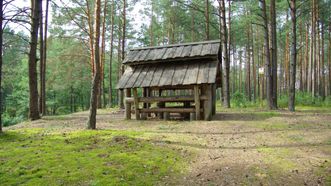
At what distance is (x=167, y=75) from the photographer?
1272cm

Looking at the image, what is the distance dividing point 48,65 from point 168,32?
14.8 m

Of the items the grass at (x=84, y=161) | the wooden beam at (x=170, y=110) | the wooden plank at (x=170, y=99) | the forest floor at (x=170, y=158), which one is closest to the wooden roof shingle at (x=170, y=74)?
the wooden plank at (x=170, y=99)

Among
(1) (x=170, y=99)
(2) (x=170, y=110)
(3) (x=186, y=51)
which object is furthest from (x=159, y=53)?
(2) (x=170, y=110)

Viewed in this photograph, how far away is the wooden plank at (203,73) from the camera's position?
37.9 ft

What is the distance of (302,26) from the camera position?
30391 mm

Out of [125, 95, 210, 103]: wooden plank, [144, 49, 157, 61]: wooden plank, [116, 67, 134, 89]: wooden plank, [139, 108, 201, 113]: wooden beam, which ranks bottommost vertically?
[139, 108, 201, 113]: wooden beam

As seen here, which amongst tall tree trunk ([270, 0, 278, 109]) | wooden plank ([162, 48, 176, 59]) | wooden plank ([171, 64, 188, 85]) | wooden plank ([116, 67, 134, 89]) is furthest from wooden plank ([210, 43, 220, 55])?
tall tree trunk ([270, 0, 278, 109])

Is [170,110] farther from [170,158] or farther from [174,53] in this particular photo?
[170,158]

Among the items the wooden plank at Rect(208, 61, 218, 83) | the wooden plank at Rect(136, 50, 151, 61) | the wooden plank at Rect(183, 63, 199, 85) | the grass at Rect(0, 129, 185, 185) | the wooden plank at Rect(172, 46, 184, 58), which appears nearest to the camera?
the grass at Rect(0, 129, 185, 185)

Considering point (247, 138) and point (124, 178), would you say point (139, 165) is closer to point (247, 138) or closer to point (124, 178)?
point (124, 178)

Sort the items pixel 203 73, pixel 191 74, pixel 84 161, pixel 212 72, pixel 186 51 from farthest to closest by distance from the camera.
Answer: pixel 186 51
pixel 191 74
pixel 203 73
pixel 212 72
pixel 84 161

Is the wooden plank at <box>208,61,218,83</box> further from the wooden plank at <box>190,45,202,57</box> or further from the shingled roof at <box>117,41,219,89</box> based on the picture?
the wooden plank at <box>190,45,202,57</box>

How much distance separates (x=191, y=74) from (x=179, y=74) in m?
0.62

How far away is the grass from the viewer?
4402mm
